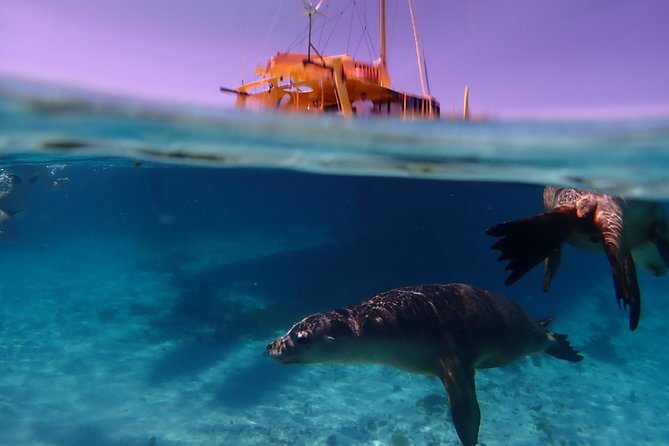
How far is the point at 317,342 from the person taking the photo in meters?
5.80

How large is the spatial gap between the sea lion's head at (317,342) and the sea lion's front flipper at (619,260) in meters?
3.21

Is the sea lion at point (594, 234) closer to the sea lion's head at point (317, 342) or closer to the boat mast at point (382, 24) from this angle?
the sea lion's head at point (317, 342)

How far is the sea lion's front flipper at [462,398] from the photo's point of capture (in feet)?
17.9

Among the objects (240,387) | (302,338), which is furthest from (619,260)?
(240,387)

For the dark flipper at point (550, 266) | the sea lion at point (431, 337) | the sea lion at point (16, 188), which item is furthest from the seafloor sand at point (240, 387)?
the sea lion at point (16, 188)

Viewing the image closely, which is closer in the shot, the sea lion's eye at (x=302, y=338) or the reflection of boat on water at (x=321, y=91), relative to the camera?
the sea lion's eye at (x=302, y=338)

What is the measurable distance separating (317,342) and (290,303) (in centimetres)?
997

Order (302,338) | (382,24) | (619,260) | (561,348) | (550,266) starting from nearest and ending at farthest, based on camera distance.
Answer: (619,260) → (302,338) → (550,266) → (561,348) → (382,24)

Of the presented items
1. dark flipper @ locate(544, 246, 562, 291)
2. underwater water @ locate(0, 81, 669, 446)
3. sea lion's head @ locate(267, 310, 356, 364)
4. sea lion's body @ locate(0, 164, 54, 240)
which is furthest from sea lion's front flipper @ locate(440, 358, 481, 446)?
sea lion's body @ locate(0, 164, 54, 240)

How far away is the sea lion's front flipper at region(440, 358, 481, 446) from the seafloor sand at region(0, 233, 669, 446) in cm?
408

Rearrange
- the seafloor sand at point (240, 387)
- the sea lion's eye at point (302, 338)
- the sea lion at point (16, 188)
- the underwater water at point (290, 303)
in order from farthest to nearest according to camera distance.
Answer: the sea lion at point (16, 188) < the seafloor sand at point (240, 387) < the underwater water at point (290, 303) < the sea lion's eye at point (302, 338)

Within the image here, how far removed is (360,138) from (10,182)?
22.5 m

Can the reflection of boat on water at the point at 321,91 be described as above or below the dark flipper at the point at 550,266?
above

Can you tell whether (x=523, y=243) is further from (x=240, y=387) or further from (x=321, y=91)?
(x=240, y=387)
